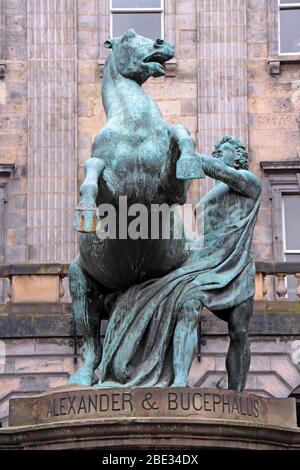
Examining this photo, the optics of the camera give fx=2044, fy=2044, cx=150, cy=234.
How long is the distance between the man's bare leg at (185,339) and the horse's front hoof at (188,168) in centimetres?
110

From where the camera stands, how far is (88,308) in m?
16.6

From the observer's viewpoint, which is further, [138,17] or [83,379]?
[138,17]

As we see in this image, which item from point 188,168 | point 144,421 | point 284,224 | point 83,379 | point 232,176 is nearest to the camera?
point 144,421

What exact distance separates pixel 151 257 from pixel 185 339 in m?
0.72

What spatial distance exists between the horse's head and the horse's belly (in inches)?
55.3

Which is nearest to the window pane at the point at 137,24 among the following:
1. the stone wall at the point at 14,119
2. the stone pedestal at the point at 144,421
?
the stone wall at the point at 14,119

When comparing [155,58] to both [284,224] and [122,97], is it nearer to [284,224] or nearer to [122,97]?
[122,97]

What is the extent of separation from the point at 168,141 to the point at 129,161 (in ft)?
1.31

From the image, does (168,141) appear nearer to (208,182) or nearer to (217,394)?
(217,394)

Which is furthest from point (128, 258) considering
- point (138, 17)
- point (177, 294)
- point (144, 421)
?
point (138, 17)

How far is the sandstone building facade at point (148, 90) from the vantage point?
112 ft

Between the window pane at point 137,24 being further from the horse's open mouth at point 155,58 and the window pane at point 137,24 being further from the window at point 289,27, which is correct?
the horse's open mouth at point 155,58

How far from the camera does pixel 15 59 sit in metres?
34.9
